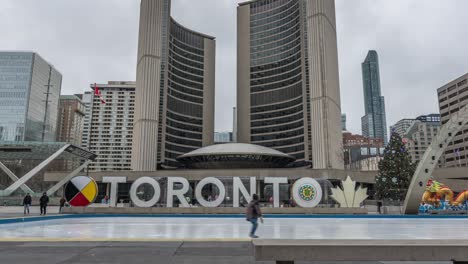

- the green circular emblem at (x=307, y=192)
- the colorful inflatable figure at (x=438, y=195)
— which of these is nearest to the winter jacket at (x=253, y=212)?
the green circular emblem at (x=307, y=192)

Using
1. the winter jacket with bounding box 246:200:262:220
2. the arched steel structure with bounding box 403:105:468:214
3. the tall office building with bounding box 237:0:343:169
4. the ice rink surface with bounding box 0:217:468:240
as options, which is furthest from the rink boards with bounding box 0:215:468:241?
the tall office building with bounding box 237:0:343:169

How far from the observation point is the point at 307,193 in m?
29.1

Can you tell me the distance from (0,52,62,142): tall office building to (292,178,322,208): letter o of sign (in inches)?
4960

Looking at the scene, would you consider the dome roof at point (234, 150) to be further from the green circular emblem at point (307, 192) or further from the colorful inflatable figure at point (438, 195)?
the green circular emblem at point (307, 192)

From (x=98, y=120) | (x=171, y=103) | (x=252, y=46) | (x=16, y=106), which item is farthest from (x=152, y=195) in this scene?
(x=98, y=120)

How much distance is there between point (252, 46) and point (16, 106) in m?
96.7

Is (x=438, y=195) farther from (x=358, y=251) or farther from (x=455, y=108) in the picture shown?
(x=455, y=108)

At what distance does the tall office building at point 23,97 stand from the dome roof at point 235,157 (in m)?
81.8

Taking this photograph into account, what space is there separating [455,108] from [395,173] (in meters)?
101

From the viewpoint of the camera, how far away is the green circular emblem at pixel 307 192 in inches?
1142

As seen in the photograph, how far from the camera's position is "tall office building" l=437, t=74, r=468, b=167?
113562 mm

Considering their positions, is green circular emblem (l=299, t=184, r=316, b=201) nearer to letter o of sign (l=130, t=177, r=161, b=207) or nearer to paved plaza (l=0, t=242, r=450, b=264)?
letter o of sign (l=130, t=177, r=161, b=207)

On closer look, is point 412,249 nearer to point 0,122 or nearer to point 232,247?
point 232,247

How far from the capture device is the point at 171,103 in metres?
117
